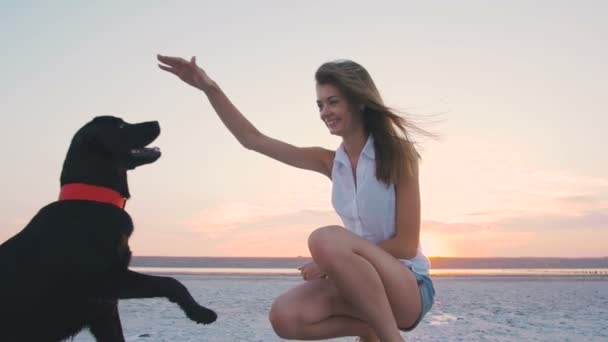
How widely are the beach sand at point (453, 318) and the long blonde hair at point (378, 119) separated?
7.59 ft

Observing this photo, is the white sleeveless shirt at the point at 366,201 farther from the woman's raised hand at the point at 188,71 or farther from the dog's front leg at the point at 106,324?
the dog's front leg at the point at 106,324

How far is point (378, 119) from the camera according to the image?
14.2ft

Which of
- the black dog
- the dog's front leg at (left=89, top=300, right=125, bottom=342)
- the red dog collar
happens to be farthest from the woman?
the red dog collar

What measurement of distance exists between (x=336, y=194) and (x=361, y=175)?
0.76 feet

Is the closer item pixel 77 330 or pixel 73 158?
pixel 77 330

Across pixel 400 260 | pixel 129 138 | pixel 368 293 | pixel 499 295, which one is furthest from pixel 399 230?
pixel 499 295

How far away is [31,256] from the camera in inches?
140

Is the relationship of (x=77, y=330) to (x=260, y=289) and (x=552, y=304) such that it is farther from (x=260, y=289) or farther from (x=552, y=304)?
(x=260, y=289)

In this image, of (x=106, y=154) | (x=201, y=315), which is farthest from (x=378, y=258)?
(x=106, y=154)

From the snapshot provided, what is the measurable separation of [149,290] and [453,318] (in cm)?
501

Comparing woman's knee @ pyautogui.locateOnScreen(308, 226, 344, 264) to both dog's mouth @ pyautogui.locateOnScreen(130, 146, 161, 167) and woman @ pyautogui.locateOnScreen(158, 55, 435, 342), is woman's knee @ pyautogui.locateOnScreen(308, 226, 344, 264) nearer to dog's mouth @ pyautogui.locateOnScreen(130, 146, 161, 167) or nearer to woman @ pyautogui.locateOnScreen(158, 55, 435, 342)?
woman @ pyautogui.locateOnScreen(158, 55, 435, 342)

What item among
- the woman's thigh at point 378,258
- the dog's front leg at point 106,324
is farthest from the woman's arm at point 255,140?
the dog's front leg at point 106,324

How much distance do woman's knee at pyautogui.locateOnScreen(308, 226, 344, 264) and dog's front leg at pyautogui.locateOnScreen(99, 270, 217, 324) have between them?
69 centimetres

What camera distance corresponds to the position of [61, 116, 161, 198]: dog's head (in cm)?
391
